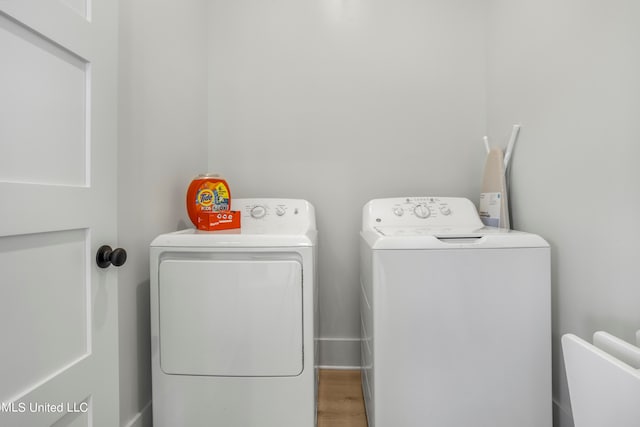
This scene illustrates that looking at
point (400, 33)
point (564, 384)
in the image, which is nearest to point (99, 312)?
point (564, 384)

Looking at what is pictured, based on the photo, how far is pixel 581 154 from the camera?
1.06 metres

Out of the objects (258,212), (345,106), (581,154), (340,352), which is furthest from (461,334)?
(345,106)

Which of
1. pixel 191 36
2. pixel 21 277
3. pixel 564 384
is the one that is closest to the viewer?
pixel 21 277

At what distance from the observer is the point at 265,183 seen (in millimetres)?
1853

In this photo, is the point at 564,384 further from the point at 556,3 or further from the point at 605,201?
the point at 556,3

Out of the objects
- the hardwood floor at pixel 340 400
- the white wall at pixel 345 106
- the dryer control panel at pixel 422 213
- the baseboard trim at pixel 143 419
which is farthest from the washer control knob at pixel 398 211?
the baseboard trim at pixel 143 419

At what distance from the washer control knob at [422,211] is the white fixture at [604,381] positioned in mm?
808

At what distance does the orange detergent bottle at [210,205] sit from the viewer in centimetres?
132

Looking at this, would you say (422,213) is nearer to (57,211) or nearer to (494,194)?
(494,194)

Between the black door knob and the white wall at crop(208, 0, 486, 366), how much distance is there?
1.03 m

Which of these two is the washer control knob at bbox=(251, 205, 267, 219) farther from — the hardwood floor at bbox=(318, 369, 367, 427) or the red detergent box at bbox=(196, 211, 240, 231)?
the hardwood floor at bbox=(318, 369, 367, 427)

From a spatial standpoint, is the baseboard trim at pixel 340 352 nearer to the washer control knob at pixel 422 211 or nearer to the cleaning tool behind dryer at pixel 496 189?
the washer control knob at pixel 422 211

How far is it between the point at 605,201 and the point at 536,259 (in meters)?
0.27

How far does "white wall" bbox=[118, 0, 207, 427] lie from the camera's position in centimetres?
112
